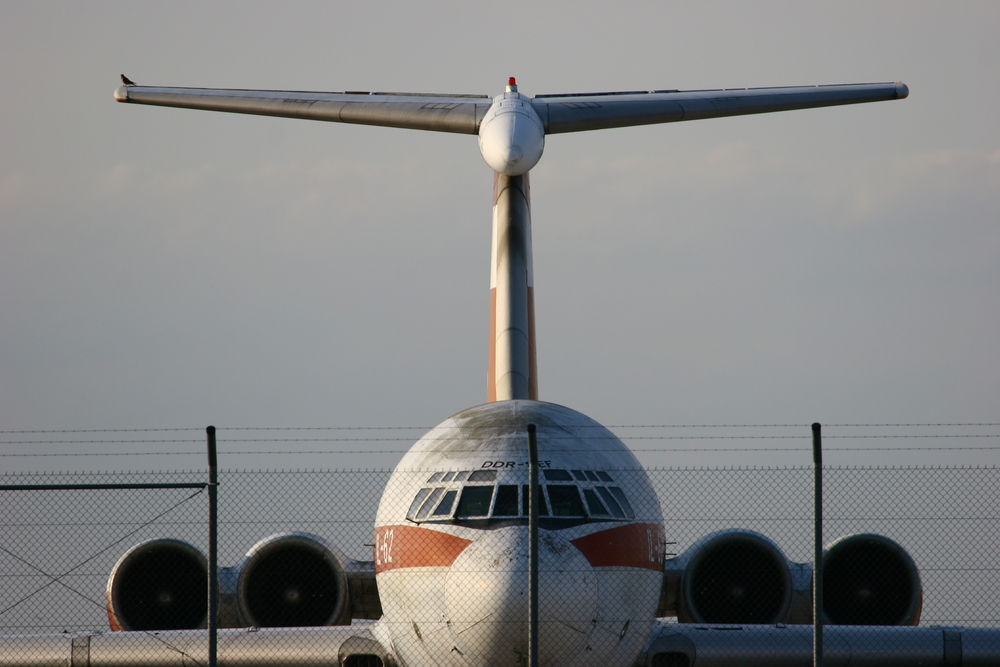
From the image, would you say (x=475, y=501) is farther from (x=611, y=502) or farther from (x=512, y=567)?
(x=611, y=502)

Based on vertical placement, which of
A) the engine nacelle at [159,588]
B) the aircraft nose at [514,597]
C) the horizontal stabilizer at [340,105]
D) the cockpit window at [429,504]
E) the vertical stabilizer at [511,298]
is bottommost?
the engine nacelle at [159,588]

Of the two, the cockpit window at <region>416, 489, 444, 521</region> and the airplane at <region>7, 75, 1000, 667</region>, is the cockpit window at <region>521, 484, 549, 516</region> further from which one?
the cockpit window at <region>416, 489, 444, 521</region>

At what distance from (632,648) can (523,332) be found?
6320mm

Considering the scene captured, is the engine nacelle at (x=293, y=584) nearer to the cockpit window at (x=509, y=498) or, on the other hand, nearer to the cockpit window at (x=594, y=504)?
the cockpit window at (x=509, y=498)

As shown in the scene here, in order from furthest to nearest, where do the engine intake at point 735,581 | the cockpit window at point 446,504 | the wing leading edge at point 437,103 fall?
the wing leading edge at point 437,103, the engine intake at point 735,581, the cockpit window at point 446,504

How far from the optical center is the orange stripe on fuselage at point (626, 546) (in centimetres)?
997

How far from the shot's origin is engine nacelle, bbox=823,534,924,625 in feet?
47.2

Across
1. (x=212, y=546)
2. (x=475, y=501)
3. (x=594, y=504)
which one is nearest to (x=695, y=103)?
(x=594, y=504)

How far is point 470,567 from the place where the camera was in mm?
9523

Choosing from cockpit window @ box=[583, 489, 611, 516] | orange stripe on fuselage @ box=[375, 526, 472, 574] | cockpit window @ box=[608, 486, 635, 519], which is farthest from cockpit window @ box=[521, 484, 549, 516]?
cockpit window @ box=[608, 486, 635, 519]

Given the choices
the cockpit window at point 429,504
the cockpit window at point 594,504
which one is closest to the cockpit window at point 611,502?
the cockpit window at point 594,504

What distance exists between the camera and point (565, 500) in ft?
33.8

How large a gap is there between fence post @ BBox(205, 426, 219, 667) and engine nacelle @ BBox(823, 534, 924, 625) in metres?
8.52

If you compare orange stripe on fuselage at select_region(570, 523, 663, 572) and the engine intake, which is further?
the engine intake
